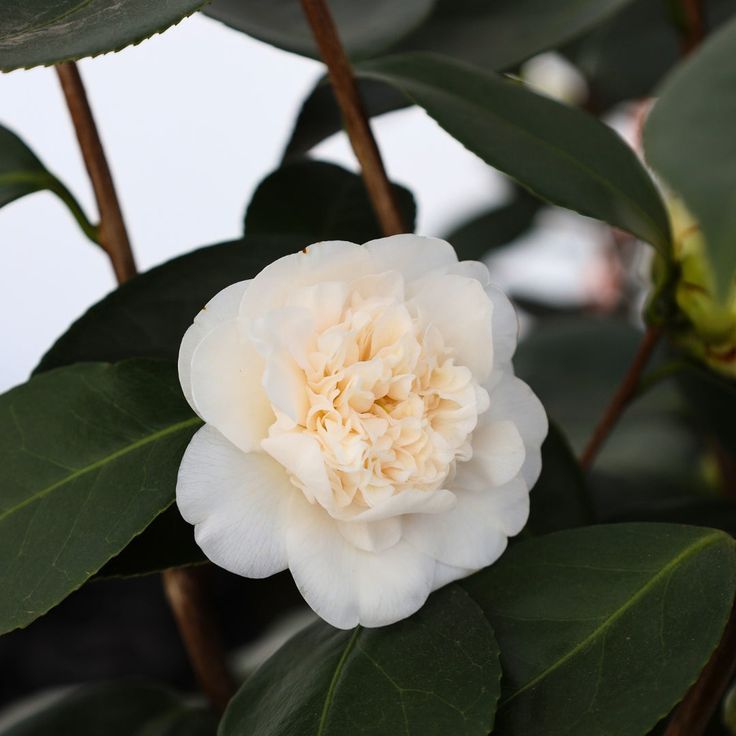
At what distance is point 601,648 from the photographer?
1.55 ft

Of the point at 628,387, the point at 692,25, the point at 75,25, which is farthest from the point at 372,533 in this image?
the point at 692,25

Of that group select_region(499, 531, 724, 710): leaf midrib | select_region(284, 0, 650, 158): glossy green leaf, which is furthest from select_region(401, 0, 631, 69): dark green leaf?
select_region(499, 531, 724, 710): leaf midrib

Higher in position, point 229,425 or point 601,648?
point 229,425

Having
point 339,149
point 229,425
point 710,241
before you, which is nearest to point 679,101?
point 710,241

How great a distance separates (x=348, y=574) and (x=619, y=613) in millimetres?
134

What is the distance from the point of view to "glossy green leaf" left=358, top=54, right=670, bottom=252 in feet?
1.75

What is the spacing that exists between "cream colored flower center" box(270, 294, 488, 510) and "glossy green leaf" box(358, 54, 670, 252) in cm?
13

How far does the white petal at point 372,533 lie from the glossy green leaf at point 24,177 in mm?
270

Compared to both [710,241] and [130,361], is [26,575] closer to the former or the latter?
[130,361]

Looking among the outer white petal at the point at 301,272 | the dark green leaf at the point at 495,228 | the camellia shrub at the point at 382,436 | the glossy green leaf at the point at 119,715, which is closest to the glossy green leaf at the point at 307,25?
the camellia shrub at the point at 382,436

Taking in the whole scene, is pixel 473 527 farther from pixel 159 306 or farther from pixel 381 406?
pixel 159 306

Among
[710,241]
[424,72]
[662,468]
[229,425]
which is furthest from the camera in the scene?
[662,468]

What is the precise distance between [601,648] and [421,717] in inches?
3.5

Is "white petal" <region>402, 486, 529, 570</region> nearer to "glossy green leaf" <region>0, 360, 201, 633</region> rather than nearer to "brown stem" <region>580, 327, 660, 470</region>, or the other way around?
"glossy green leaf" <region>0, 360, 201, 633</region>
